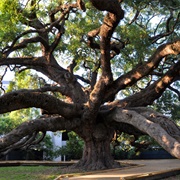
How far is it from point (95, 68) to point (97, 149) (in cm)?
331

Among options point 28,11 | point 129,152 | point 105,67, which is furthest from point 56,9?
point 129,152

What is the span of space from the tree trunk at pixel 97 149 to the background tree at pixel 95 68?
3 cm

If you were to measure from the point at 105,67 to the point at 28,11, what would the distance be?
263cm

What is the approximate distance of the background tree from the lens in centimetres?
876

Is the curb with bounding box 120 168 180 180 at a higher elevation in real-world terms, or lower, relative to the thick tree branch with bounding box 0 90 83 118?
lower

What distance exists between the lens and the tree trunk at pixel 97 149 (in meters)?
11.3

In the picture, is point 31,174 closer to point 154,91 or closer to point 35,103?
point 35,103

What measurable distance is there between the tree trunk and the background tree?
0.11 ft

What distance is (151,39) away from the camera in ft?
36.5

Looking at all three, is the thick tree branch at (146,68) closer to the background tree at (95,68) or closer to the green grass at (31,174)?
the background tree at (95,68)

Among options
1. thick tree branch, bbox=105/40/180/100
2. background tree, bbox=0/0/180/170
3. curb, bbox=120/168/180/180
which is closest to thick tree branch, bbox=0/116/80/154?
background tree, bbox=0/0/180/170

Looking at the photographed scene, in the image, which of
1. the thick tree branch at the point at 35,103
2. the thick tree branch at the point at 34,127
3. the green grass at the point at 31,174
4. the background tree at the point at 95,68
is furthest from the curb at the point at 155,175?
the thick tree branch at the point at 34,127

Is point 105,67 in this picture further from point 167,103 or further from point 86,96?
point 167,103

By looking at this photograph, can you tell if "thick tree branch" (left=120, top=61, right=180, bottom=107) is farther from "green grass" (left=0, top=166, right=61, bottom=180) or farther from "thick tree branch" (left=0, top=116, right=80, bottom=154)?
"green grass" (left=0, top=166, right=61, bottom=180)
